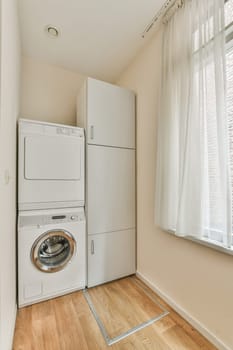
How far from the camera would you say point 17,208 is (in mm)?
1640

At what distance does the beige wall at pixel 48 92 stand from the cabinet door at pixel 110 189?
96 centimetres

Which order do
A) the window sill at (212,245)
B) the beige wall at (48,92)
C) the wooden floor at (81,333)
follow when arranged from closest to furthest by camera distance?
the window sill at (212,245) → the wooden floor at (81,333) → the beige wall at (48,92)

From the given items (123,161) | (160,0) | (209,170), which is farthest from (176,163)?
(160,0)

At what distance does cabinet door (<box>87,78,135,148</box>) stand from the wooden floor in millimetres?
1650

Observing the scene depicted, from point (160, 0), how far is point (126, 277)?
2.83 m

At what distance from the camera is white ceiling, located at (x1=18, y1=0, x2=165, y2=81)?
1558 mm

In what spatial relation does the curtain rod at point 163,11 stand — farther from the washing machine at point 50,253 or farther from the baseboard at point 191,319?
the baseboard at point 191,319

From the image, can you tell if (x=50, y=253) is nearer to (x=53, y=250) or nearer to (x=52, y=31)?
(x=53, y=250)

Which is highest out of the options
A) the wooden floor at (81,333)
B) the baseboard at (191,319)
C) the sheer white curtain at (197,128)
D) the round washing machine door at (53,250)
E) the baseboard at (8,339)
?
the sheer white curtain at (197,128)

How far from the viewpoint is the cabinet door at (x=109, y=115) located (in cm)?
192

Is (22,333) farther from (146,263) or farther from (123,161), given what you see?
(123,161)

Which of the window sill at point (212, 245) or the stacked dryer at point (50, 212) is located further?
the stacked dryer at point (50, 212)

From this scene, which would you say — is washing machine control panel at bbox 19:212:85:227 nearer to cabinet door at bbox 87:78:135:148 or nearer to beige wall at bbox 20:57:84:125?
cabinet door at bbox 87:78:135:148

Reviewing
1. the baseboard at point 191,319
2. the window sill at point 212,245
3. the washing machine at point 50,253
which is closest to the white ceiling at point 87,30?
the washing machine at point 50,253
